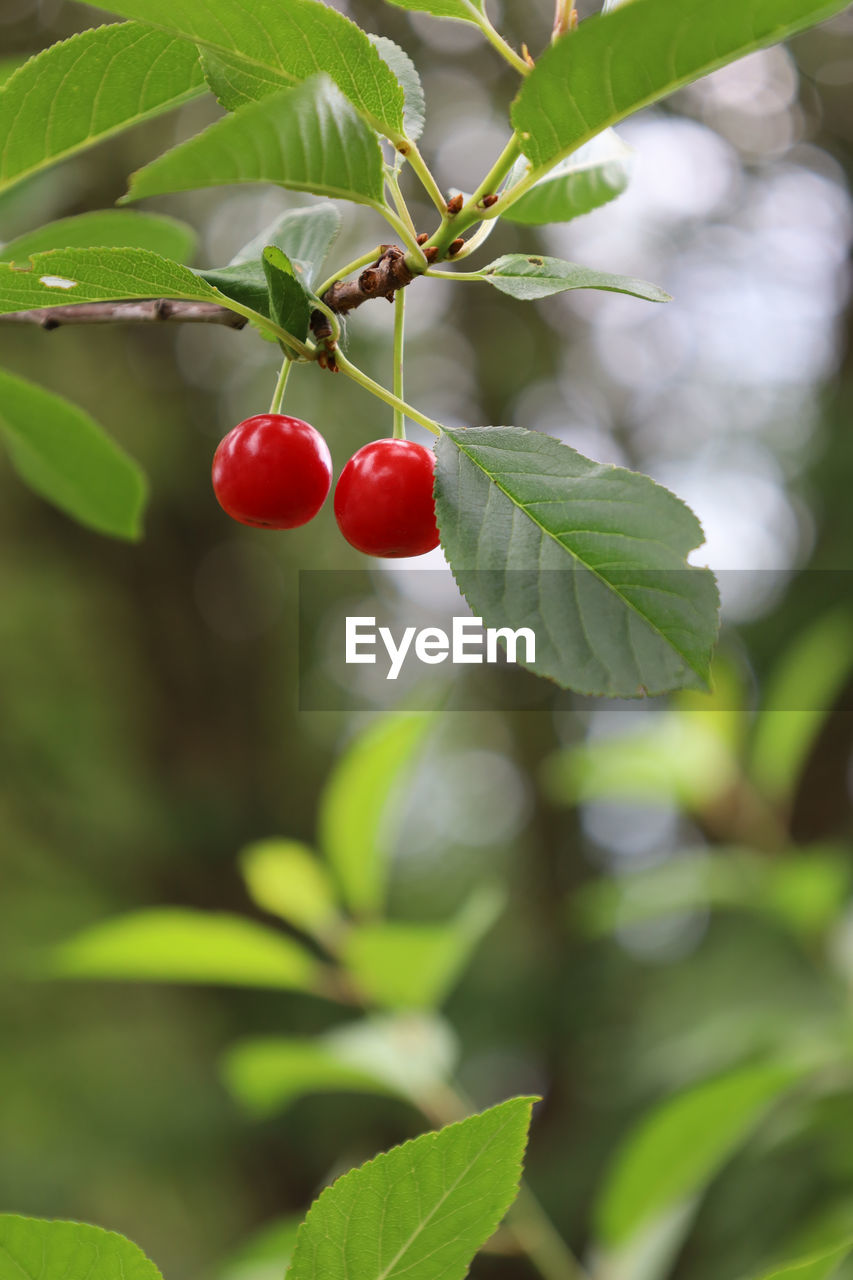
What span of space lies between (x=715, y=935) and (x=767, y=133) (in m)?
3.58

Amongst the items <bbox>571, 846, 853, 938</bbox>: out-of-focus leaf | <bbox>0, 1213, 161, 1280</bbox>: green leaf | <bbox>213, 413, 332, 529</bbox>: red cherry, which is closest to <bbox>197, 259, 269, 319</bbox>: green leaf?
<bbox>213, 413, 332, 529</bbox>: red cherry

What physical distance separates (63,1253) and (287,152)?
0.46 metres

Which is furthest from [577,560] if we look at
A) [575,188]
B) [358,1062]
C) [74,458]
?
[358,1062]

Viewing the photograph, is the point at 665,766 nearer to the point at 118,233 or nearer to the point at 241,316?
the point at 118,233

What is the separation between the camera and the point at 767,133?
4.86 meters

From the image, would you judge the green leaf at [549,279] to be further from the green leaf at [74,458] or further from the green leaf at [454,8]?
the green leaf at [74,458]

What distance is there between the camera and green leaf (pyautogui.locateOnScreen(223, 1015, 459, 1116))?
1.58m

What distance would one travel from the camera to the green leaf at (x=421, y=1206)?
1.40 ft

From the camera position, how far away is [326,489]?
2.47 feet

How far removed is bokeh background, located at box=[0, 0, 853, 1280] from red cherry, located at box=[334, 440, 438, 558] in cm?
251

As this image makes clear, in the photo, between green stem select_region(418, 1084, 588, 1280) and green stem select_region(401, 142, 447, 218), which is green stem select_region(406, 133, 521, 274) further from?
green stem select_region(418, 1084, 588, 1280)

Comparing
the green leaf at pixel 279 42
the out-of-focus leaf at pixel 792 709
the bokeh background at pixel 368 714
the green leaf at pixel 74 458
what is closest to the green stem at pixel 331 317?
the green leaf at pixel 279 42

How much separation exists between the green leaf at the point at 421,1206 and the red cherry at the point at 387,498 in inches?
14.8

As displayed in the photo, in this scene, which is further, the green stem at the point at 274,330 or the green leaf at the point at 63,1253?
the green stem at the point at 274,330
